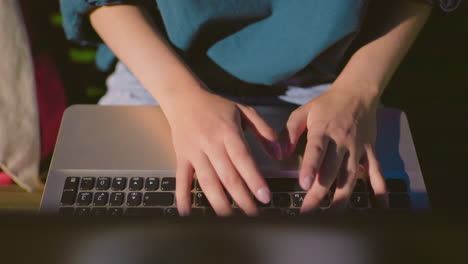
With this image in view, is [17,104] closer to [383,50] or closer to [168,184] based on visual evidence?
[168,184]

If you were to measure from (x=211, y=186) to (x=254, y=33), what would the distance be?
0.87 feet

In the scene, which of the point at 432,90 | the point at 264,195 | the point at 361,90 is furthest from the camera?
the point at 432,90

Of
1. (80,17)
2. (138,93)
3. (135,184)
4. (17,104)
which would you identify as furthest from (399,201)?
(17,104)

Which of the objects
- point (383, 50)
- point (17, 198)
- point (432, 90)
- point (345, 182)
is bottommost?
point (17, 198)

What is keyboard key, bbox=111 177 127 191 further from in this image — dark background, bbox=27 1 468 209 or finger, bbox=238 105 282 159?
dark background, bbox=27 1 468 209

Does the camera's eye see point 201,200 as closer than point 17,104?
Yes

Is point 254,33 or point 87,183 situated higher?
point 254,33

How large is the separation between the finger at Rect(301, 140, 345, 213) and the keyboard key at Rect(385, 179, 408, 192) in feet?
0.25

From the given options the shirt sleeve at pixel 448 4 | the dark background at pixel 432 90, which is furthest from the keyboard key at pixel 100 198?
the shirt sleeve at pixel 448 4

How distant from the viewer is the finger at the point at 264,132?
487 millimetres

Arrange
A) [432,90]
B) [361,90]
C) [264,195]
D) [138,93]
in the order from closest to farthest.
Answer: [264,195] < [361,90] < [138,93] < [432,90]

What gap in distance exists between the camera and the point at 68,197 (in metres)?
0.47

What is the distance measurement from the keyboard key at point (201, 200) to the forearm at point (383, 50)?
26 centimetres

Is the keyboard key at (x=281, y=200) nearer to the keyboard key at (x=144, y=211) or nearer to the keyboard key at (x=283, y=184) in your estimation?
the keyboard key at (x=283, y=184)
